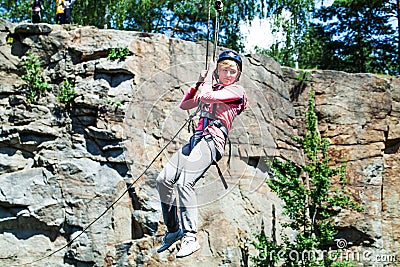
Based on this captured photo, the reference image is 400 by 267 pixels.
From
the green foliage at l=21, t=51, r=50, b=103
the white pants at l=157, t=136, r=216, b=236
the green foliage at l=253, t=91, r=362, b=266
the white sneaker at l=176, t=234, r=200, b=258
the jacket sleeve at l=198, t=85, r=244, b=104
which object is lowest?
the green foliage at l=253, t=91, r=362, b=266

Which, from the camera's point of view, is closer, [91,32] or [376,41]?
[91,32]

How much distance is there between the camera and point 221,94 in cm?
426

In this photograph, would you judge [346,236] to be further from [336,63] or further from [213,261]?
[336,63]

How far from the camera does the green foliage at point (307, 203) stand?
28.5 feet

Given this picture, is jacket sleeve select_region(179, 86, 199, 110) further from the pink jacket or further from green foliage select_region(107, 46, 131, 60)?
green foliage select_region(107, 46, 131, 60)

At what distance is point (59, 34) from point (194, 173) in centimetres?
573

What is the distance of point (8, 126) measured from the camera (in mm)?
8656

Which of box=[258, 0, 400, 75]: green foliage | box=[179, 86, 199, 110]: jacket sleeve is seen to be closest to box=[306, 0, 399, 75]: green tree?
box=[258, 0, 400, 75]: green foliage

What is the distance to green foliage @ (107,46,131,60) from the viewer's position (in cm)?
888

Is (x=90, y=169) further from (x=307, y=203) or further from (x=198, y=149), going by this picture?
(x=198, y=149)

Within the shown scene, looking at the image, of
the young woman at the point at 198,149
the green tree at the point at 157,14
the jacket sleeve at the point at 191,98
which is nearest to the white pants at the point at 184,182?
the young woman at the point at 198,149

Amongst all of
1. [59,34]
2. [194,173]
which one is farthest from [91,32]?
[194,173]

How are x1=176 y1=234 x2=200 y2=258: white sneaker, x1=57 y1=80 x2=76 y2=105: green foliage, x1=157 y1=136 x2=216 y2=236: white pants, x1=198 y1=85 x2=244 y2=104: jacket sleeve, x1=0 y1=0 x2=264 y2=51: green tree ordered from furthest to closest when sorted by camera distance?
x1=0 y1=0 x2=264 y2=51: green tree
x1=57 y1=80 x2=76 y2=105: green foliage
x1=198 y1=85 x2=244 y2=104: jacket sleeve
x1=157 y1=136 x2=216 y2=236: white pants
x1=176 y1=234 x2=200 y2=258: white sneaker

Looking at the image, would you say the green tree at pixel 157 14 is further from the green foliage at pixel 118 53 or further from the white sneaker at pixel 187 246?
the white sneaker at pixel 187 246
